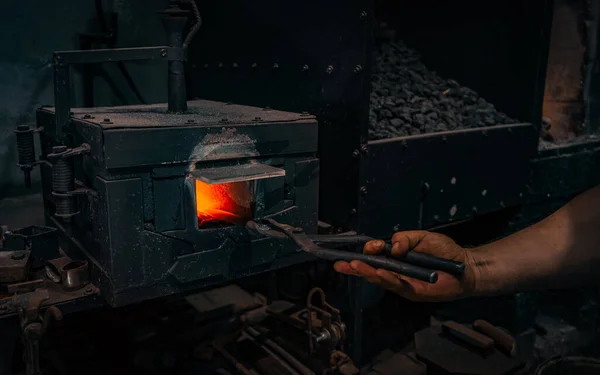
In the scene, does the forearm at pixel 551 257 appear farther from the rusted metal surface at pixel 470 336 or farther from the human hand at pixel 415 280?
the rusted metal surface at pixel 470 336

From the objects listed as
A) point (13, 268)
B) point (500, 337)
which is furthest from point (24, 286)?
point (500, 337)

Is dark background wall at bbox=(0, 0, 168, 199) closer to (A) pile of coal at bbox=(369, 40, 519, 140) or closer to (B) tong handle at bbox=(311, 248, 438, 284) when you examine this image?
→ (A) pile of coal at bbox=(369, 40, 519, 140)

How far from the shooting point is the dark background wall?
2.60 m

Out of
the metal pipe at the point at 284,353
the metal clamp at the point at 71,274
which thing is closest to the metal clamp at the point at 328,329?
the metal pipe at the point at 284,353

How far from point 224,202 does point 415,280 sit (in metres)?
0.76

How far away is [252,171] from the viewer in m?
1.78

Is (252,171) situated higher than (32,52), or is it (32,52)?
(32,52)

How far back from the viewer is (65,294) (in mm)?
1832

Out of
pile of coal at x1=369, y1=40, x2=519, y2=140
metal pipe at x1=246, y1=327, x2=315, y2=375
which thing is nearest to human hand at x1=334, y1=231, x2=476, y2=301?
pile of coal at x1=369, y1=40, x2=519, y2=140

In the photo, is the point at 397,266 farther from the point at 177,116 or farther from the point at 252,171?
the point at 177,116

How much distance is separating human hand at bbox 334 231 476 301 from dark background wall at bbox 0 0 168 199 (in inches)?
68.0

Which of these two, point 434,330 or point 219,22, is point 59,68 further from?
point 434,330

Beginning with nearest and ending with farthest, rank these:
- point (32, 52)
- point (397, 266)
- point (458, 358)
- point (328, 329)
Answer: point (397, 266) → point (328, 329) → point (32, 52) → point (458, 358)

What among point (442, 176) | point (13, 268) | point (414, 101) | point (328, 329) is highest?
point (414, 101)
